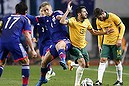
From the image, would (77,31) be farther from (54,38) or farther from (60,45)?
(60,45)

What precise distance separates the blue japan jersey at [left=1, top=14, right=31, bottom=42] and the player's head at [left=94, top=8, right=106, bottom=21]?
3178mm

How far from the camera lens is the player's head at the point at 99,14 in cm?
1684

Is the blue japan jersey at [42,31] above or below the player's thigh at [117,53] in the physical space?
above

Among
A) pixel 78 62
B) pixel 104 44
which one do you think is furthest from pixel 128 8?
pixel 78 62

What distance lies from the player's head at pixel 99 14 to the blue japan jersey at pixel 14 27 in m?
3.18

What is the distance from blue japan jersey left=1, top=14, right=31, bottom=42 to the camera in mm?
14180

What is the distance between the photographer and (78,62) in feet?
51.8

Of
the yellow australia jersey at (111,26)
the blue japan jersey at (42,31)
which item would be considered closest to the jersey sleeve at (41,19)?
the blue japan jersey at (42,31)

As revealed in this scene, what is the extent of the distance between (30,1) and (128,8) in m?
5.83

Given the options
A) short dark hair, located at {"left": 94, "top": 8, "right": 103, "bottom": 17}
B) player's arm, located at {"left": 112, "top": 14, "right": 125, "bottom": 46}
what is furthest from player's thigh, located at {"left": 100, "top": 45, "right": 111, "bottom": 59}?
short dark hair, located at {"left": 94, "top": 8, "right": 103, "bottom": 17}

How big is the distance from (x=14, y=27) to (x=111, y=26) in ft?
14.1

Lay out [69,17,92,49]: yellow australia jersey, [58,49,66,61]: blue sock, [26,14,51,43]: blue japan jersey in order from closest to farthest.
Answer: [58,49,66,61]: blue sock → [69,17,92,49]: yellow australia jersey → [26,14,51,43]: blue japan jersey

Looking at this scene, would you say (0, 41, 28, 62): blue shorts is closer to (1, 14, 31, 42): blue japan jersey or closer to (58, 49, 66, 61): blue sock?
(1, 14, 31, 42): blue japan jersey

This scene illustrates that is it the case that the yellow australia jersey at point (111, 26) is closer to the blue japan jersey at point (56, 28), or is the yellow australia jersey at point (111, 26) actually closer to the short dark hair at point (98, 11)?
the short dark hair at point (98, 11)
